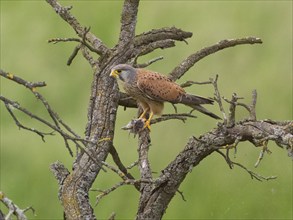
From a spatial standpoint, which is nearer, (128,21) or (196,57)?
(128,21)

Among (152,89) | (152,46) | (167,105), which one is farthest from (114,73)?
(167,105)

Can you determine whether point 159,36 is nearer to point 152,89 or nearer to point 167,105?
point 152,89

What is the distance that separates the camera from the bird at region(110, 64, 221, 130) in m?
4.76

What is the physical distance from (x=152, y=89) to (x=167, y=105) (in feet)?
13.7

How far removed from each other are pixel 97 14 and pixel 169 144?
246 centimetres

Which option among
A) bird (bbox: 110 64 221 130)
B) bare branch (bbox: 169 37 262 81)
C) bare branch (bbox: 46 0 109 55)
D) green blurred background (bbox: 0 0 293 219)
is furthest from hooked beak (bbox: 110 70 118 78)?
green blurred background (bbox: 0 0 293 219)

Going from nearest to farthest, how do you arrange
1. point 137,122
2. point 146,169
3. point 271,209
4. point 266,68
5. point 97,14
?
point 146,169
point 137,122
point 271,209
point 266,68
point 97,14

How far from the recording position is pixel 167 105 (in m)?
9.01

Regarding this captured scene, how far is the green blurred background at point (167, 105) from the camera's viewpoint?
803 cm

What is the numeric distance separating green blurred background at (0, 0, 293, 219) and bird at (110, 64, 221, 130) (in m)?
3.12

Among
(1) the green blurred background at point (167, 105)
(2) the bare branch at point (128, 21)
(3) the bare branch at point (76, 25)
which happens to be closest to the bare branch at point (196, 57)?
(2) the bare branch at point (128, 21)

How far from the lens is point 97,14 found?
9.88 m

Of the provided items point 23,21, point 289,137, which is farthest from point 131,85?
point 23,21

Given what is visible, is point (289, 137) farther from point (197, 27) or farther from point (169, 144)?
point (197, 27)
